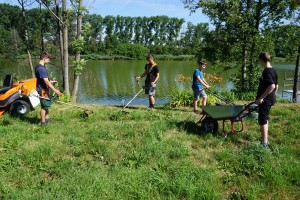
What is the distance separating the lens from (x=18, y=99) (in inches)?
335

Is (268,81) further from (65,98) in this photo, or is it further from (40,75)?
(65,98)

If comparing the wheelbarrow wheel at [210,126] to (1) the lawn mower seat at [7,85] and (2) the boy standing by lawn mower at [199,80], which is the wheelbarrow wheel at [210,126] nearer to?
(2) the boy standing by lawn mower at [199,80]

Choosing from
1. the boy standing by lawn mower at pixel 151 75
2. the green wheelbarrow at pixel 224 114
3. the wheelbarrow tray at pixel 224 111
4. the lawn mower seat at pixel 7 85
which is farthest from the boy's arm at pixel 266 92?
the lawn mower seat at pixel 7 85

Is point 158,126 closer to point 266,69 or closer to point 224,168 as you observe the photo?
point 224,168

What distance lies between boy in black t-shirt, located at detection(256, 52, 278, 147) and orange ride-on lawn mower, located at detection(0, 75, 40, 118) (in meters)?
5.65

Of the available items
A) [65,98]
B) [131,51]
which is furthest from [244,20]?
[131,51]

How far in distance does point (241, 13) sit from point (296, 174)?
11.0 m

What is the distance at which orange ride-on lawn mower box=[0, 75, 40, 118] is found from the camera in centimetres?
828

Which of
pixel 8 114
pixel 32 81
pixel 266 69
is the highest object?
pixel 266 69

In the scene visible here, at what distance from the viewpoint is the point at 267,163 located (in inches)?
205

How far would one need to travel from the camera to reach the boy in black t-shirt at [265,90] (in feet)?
18.9

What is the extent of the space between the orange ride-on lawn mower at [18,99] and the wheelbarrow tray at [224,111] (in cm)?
460

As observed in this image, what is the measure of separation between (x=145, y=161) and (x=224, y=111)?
2.28 metres

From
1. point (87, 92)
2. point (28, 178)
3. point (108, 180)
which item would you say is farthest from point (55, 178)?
point (87, 92)
